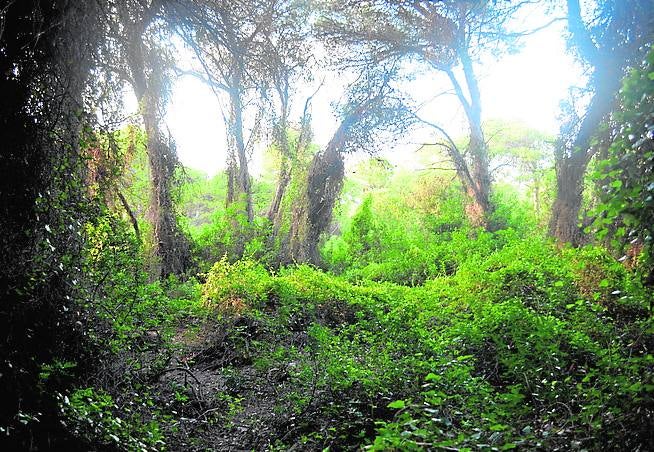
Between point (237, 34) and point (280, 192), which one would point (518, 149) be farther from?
point (237, 34)

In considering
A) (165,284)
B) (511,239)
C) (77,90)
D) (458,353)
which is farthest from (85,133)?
(511,239)

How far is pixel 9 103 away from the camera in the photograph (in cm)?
342

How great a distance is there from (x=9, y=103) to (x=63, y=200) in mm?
784

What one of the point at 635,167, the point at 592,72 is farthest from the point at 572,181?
the point at 635,167

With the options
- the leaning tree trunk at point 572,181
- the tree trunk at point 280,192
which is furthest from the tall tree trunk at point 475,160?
the leaning tree trunk at point 572,181

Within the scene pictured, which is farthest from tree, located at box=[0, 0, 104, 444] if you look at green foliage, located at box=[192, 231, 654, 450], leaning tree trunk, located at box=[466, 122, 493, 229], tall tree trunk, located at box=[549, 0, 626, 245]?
leaning tree trunk, located at box=[466, 122, 493, 229]

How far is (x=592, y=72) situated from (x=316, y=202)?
701cm

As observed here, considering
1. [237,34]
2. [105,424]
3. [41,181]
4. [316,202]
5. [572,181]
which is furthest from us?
[316,202]

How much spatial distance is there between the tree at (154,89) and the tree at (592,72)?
527 cm

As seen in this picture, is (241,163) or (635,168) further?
(241,163)

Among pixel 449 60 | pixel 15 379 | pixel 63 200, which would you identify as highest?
pixel 449 60

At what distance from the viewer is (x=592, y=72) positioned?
6.62 m

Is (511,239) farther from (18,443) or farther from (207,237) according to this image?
(18,443)

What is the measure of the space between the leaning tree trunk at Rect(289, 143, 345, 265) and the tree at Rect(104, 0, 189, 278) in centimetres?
294
